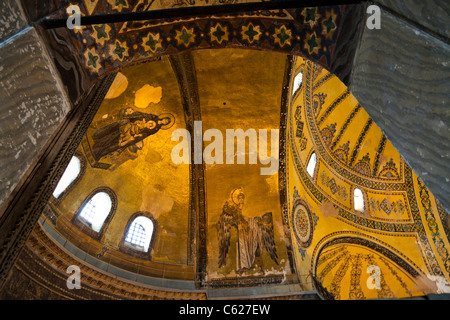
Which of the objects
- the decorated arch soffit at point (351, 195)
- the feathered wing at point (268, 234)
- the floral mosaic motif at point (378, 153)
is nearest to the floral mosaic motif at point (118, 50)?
the decorated arch soffit at point (351, 195)

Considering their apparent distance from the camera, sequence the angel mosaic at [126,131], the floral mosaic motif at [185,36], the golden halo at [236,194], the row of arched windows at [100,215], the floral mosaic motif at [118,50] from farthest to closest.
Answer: the golden halo at [236,194]
the angel mosaic at [126,131]
the row of arched windows at [100,215]
the floral mosaic motif at [185,36]
the floral mosaic motif at [118,50]

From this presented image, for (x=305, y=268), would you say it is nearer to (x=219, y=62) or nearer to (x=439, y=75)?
(x=219, y=62)

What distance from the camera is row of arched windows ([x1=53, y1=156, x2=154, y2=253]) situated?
832 cm

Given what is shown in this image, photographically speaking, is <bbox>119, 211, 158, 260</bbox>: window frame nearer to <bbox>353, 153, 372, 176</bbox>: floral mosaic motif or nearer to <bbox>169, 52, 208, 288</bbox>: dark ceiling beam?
<bbox>169, 52, 208, 288</bbox>: dark ceiling beam

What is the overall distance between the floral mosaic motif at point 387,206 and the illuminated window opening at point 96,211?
843cm

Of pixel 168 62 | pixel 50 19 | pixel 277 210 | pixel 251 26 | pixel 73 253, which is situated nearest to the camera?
pixel 50 19

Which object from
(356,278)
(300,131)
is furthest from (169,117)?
(356,278)

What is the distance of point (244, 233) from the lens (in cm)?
1038

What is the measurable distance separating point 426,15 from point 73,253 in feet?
27.1

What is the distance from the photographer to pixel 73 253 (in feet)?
25.3

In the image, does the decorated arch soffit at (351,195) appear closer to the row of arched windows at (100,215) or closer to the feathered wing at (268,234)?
the feathered wing at (268,234)

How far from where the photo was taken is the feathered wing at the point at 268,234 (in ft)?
32.6

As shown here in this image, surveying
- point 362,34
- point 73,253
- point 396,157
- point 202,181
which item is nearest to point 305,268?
point 202,181

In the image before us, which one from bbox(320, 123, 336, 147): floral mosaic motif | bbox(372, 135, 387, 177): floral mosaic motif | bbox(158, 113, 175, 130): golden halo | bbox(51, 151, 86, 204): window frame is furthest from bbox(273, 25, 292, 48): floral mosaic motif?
bbox(372, 135, 387, 177): floral mosaic motif
